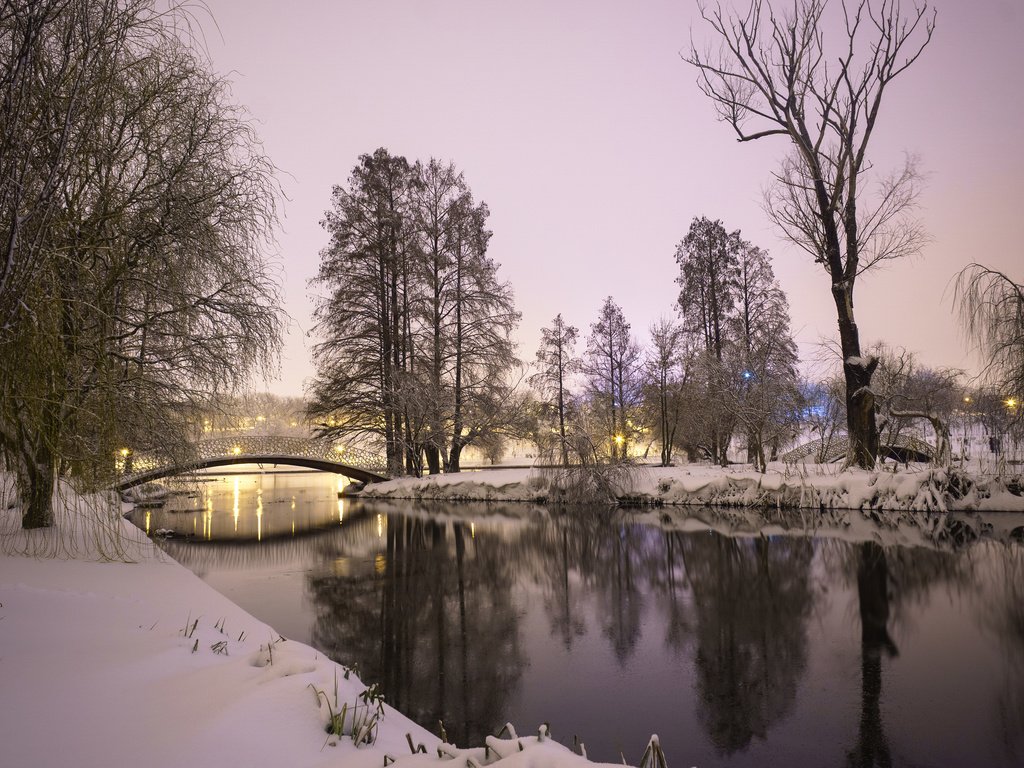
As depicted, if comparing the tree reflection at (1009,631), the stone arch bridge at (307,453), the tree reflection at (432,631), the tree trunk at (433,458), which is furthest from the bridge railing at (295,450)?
the tree reflection at (1009,631)

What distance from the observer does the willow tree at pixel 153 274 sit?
6.70m

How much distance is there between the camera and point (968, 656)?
6.22m

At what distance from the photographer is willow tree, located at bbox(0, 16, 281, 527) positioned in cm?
670

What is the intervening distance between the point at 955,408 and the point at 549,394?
962 inches

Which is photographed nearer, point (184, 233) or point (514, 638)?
point (514, 638)

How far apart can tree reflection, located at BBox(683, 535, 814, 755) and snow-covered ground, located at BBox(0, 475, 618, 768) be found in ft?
7.54

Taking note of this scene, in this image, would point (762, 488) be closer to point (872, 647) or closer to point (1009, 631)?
point (1009, 631)

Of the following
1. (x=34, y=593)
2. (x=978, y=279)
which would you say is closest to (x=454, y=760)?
(x=34, y=593)

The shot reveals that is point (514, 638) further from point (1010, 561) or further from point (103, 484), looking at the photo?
point (1010, 561)

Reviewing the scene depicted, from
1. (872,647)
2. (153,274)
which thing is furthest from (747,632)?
(153,274)

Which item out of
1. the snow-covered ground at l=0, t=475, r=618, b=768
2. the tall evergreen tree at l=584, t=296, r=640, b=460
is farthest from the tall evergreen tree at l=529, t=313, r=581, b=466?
the snow-covered ground at l=0, t=475, r=618, b=768

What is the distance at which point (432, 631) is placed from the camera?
7766 millimetres

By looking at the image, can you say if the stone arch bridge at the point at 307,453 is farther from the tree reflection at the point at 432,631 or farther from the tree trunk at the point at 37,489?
the tree trunk at the point at 37,489

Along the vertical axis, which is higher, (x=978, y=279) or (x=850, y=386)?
(x=978, y=279)
